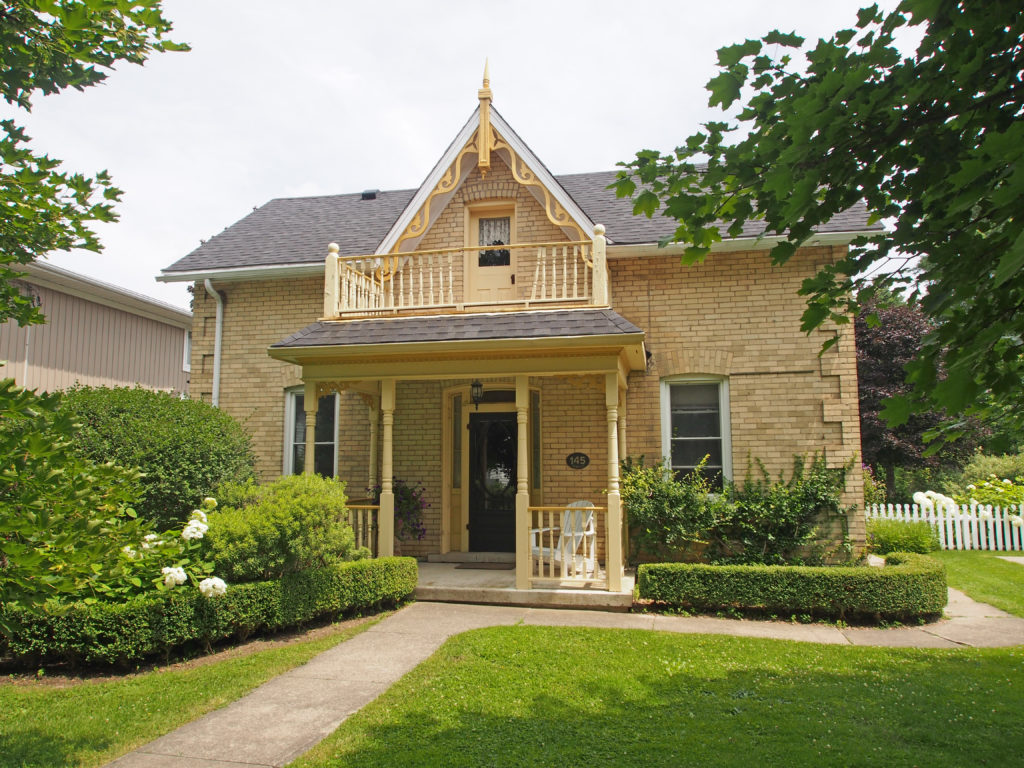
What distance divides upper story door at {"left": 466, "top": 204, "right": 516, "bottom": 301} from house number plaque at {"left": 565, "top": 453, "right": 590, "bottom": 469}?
110 inches

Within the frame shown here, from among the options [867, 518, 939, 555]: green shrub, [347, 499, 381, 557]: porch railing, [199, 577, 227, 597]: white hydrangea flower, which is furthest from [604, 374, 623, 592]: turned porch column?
[867, 518, 939, 555]: green shrub

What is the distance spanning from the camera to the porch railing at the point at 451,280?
1000cm

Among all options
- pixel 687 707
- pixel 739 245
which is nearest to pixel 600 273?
pixel 739 245

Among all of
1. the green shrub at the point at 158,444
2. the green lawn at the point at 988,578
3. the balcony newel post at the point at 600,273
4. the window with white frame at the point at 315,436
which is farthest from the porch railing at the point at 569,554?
the green lawn at the point at 988,578

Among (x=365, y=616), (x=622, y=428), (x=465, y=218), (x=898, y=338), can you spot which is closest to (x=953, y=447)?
(x=898, y=338)

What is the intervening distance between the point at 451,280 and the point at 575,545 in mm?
4207

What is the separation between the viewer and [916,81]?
3146 mm

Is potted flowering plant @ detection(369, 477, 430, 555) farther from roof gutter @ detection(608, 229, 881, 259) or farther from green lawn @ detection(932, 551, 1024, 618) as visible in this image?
green lawn @ detection(932, 551, 1024, 618)

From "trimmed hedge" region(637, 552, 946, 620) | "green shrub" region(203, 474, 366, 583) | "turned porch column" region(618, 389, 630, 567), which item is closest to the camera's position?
"green shrub" region(203, 474, 366, 583)

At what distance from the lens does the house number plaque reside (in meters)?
11.4

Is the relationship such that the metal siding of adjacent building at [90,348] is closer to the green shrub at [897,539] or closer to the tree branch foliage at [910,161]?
the tree branch foliage at [910,161]

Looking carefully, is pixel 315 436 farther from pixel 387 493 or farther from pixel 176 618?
pixel 176 618

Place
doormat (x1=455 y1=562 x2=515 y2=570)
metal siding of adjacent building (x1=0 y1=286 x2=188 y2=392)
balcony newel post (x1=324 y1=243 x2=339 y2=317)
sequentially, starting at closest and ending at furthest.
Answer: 1. balcony newel post (x1=324 y1=243 x2=339 y2=317)
2. doormat (x1=455 y1=562 x2=515 y2=570)
3. metal siding of adjacent building (x1=0 y1=286 x2=188 y2=392)

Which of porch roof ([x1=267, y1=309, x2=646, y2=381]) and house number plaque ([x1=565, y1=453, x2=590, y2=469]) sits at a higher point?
porch roof ([x1=267, y1=309, x2=646, y2=381])
